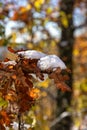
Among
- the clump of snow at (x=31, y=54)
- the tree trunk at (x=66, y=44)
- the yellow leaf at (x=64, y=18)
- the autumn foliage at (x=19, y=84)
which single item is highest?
the clump of snow at (x=31, y=54)

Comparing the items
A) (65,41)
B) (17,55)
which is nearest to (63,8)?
(65,41)

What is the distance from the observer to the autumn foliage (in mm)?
2334

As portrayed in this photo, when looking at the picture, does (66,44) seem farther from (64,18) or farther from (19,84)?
(19,84)

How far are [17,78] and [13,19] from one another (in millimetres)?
5390

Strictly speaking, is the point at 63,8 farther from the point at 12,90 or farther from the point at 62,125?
the point at 12,90

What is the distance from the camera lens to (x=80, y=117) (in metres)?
7.31

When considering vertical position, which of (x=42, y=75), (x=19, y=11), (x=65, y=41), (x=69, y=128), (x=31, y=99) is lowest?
(x=69, y=128)

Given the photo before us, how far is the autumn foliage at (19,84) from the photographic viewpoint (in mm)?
2334

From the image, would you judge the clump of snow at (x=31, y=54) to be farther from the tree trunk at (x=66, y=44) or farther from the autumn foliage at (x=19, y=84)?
the tree trunk at (x=66, y=44)

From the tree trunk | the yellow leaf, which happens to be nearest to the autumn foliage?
the yellow leaf

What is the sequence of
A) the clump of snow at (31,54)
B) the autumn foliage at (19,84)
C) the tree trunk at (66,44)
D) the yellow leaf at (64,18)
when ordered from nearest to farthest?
the autumn foliage at (19,84), the clump of snow at (31,54), the yellow leaf at (64,18), the tree trunk at (66,44)

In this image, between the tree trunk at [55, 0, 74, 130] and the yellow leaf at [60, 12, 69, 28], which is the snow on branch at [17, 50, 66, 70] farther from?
the tree trunk at [55, 0, 74, 130]

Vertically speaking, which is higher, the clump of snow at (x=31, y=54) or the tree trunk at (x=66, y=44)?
the clump of snow at (x=31, y=54)

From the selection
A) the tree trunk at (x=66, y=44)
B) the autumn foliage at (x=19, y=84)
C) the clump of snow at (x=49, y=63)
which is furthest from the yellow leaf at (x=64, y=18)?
the clump of snow at (x=49, y=63)
